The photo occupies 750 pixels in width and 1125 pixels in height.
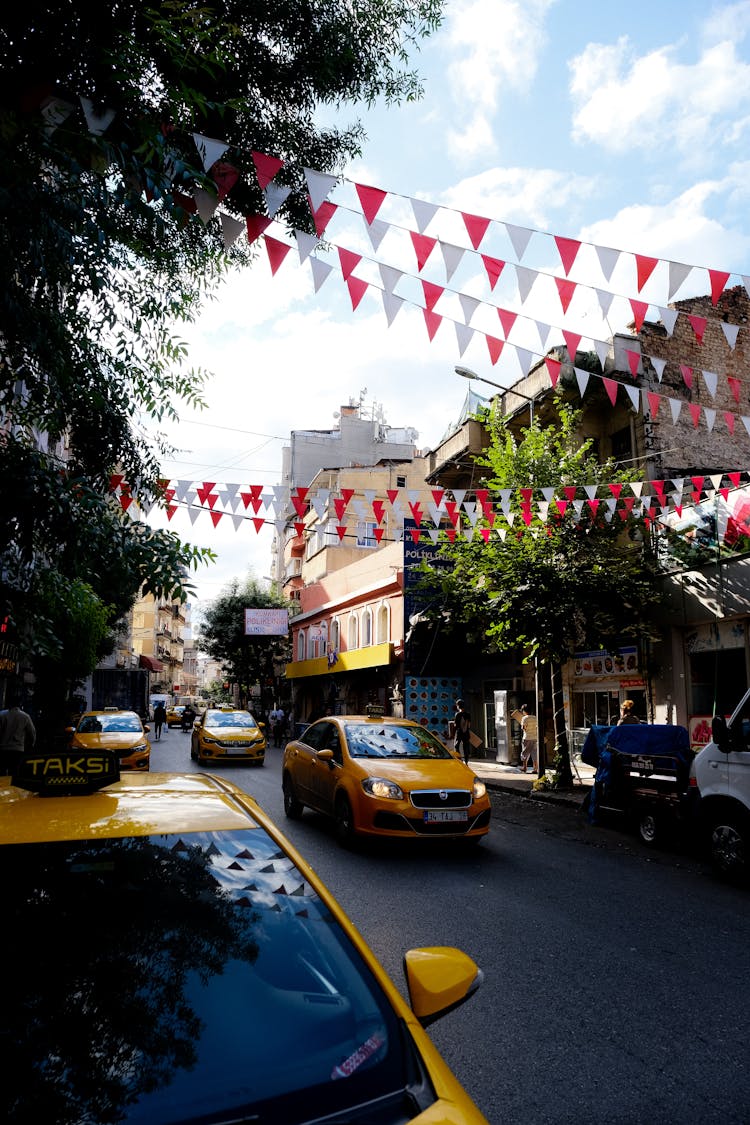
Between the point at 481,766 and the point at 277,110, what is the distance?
58.9ft

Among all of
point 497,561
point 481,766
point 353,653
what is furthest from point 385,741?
point 353,653

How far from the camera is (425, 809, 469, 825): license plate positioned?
330 inches

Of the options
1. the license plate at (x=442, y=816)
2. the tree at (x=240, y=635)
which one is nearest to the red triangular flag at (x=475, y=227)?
the license plate at (x=442, y=816)

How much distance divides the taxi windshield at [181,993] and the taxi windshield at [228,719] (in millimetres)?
20030

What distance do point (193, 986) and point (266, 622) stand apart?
43052 millimetres

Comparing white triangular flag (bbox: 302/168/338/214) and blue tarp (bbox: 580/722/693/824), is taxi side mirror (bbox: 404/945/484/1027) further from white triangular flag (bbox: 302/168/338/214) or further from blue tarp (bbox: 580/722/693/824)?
blue tarp (bbox: 580/722/693/824)

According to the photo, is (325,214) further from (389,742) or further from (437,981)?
(437,981)

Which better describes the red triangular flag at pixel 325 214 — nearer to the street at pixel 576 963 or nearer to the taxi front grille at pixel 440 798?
the taxi front grille at pixel 440 798

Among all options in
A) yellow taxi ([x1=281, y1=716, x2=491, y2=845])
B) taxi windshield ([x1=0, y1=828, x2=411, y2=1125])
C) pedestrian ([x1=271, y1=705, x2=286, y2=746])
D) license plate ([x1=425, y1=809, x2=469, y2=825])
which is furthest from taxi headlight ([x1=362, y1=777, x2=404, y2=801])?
pedestrian ([x1=271, y1=705, x2=286, y2=746])

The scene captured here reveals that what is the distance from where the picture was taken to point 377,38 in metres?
8.97

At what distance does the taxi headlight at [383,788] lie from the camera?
8.38 meters

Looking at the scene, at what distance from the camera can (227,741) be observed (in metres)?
21.0

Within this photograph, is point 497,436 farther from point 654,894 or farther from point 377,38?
point 654,894

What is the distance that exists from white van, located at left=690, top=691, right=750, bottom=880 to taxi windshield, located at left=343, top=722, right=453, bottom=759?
10.3ft
